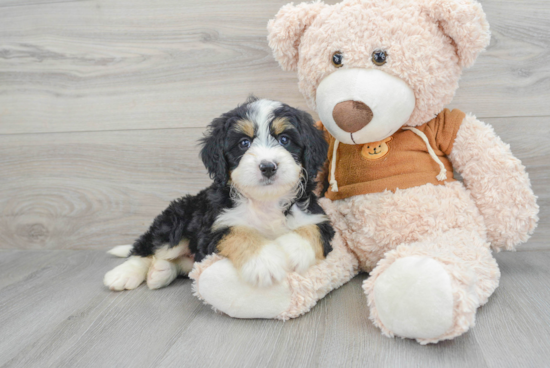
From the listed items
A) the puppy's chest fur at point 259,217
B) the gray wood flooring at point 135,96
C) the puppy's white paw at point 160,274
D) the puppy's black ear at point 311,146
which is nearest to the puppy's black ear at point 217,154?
the puppy's chest fur at point 259,217

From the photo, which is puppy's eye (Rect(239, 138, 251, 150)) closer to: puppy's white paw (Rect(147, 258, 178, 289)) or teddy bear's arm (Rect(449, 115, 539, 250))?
puppy's white paw (Rect(147, 258, 178, 289))

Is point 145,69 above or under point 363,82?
under

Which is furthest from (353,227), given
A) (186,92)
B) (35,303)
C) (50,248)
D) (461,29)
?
(50,248)

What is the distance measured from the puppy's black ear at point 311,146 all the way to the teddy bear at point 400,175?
5 cm

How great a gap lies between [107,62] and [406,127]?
4.76 ft

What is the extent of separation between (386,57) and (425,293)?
2.38 ft

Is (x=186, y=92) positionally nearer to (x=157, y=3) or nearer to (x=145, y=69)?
(x=145, y=69)

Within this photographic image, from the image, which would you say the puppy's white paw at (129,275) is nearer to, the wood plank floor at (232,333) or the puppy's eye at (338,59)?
the wood plank floor at (232,333)

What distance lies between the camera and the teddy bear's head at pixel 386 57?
51.8 inches

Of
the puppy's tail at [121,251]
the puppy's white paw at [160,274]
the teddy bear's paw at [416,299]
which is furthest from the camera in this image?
the puppy's tail at [121,251]

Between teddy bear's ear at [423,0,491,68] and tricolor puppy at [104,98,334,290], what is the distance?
0.52 m

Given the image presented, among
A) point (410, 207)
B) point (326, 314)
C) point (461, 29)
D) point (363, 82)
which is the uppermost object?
point (461, 29)

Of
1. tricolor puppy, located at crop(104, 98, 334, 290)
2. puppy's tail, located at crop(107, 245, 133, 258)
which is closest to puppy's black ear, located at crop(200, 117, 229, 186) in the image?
tricolor puppy, located at crop(104, 98, 334, 290)

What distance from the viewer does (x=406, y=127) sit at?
1527 millimetres
